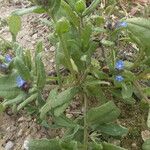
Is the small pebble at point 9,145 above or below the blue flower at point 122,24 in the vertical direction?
below

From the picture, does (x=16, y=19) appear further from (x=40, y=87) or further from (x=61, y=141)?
(x=61, y=141)

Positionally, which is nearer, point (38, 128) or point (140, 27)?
point (140, 27)

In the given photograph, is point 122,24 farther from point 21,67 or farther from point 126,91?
point 21,67

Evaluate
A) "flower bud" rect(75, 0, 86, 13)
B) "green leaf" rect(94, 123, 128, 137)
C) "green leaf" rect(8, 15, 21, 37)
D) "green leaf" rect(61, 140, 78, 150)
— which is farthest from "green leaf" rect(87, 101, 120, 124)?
"green leaf" rect(8, 15, 21, 37)

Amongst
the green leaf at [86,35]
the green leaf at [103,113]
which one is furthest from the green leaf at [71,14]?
the green leaf at [103,113]

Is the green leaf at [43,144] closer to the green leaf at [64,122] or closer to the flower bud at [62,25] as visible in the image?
the green leaf at [64,122]

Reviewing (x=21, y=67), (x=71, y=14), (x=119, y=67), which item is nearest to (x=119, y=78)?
(x=119, y=67)
